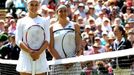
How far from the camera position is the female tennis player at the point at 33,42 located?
838 centimetres

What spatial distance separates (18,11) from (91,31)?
5.58 metres

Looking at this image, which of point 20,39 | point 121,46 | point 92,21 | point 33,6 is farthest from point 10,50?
point 33,6

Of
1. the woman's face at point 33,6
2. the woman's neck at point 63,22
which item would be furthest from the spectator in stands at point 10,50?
the woman's face at point 33,6

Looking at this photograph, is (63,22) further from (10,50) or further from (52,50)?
(10,50)

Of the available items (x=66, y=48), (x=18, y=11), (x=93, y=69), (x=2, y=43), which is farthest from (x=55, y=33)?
(x=18, y=11)

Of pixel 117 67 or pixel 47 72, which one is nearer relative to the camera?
pixel 117 67

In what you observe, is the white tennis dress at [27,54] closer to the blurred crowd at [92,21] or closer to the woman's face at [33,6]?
the woman's face at [33,6]

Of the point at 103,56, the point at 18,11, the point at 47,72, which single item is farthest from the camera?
the point at 18,11

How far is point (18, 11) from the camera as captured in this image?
64.9ft

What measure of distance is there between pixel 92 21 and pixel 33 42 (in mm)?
8002

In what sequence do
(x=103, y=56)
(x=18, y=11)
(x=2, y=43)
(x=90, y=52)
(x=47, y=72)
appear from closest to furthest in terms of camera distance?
(x=103, y=56)
(x=47, y=72)
(x=90, y=52)
(x=2, y=43)
(x=18, y=11)

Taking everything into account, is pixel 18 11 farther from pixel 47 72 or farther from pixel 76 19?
pixel 47 72

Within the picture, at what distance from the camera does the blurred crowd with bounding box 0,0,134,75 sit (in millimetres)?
13188

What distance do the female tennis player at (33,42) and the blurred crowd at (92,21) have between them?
3.32m
